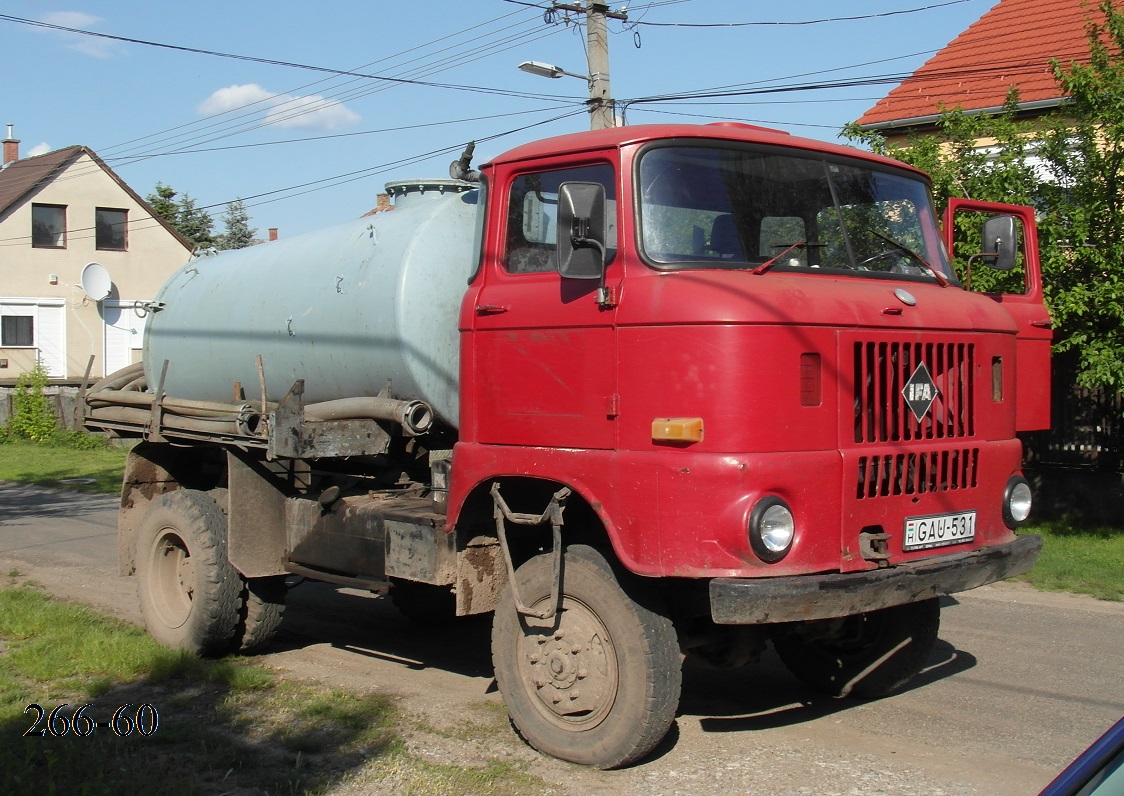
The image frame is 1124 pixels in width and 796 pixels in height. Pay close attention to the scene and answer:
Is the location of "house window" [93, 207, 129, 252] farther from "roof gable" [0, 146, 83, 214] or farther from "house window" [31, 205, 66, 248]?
"roof gable" [0, 146, 83, 214]

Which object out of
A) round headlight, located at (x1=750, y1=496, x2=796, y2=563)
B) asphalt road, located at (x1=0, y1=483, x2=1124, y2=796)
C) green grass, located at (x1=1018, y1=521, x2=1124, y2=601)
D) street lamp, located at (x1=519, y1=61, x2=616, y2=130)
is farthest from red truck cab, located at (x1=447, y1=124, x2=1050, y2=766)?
street lamp, located at (x1=519, y1=61, x2=616, y2=130)

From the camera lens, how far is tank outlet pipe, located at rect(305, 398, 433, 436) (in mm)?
6105

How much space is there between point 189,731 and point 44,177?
33.0 metres

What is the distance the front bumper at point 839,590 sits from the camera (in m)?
4.48

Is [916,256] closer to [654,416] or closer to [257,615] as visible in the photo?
[654,416]

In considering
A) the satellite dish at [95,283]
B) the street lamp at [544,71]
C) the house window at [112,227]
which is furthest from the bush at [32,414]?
the street lamp at [544,71]

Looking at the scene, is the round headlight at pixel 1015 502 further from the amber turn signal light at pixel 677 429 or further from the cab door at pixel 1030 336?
the amber turn signal light at pixel 677 429

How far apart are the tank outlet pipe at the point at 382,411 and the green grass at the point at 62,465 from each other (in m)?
12.4

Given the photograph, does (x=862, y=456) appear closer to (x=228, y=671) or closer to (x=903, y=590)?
(x=903, y=590)

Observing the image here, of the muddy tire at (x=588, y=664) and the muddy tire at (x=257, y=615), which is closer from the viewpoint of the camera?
the muddy tire at (x=588, y=664)

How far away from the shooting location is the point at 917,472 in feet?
16.6

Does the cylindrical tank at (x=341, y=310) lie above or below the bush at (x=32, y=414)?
above

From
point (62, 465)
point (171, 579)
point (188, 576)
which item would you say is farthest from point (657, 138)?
point (62, 465)

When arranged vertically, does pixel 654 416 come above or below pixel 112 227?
below
